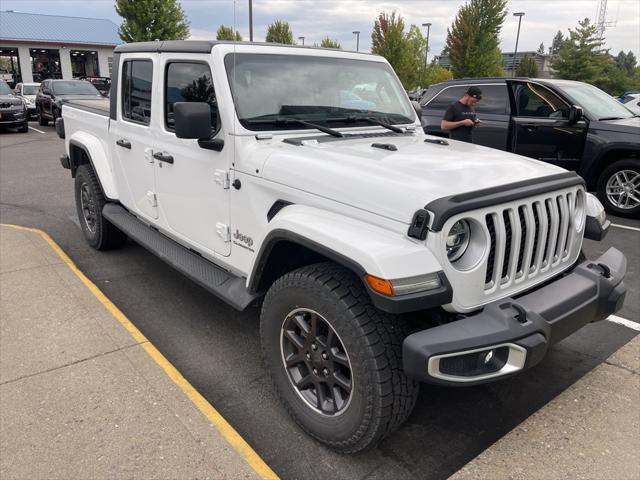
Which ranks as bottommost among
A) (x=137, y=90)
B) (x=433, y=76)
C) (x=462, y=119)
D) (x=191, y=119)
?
(x=462, y=119)

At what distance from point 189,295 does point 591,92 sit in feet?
22.8

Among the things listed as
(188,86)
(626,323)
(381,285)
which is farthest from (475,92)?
(381,285)

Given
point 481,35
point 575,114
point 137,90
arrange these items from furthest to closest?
point 481,35 < point 575,114 < point 137,90

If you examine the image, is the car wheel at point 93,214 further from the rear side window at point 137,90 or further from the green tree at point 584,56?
the green tree at point 584,56

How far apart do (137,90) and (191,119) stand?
1.62 metres

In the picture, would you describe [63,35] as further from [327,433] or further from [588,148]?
[327,433]

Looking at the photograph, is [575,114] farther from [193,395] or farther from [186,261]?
[193,395]

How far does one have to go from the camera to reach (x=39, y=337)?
3.55 m

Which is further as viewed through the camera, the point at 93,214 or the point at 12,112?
the point at 12,112

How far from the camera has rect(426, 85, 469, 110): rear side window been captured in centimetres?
882

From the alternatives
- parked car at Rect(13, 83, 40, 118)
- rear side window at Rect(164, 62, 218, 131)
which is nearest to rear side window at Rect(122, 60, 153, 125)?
rear side window at Rect(164, 62, 218, 131)

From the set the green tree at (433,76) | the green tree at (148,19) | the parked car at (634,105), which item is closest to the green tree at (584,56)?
the green tree at (433,76)

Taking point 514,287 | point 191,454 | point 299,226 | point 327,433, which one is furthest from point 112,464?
point 514,287

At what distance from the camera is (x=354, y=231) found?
2311mm
